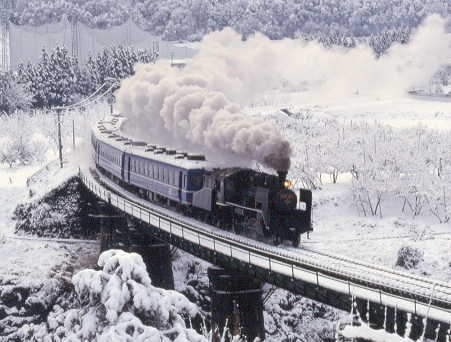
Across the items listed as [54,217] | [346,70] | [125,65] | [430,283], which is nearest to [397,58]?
[346,70]

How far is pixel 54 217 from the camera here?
64688mm

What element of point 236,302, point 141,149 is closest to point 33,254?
point 141,149

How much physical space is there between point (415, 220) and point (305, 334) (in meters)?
19.7

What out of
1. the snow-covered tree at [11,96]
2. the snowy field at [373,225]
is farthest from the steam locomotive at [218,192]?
the snow-covered tree at [11,96]

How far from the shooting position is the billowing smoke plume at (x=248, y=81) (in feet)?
140

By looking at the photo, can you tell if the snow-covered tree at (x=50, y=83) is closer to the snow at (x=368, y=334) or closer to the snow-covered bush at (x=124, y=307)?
the snow-covered bush at (x=124, y=307)

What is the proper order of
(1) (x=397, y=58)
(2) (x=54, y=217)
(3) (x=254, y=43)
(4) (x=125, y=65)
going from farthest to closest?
(4) (x=125, y=65), (2) (x=54, y=217), (3) (x=254, y=43), (1) (x=397, y=58)

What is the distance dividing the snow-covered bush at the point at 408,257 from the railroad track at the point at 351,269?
1370cm

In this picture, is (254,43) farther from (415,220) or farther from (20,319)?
(20,319)

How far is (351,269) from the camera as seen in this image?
3388cm

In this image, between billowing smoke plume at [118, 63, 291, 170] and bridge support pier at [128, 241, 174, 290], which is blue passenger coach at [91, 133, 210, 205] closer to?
billowing smoke plume at [118, 63, 291, 170]

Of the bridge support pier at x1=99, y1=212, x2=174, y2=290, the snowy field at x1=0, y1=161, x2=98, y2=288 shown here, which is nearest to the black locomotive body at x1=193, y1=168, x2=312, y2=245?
the bridge support pier at x1=99, y1=212, x2=174, y2=290

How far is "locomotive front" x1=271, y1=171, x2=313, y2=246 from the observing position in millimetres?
38062

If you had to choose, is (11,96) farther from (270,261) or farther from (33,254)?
(270,261)
